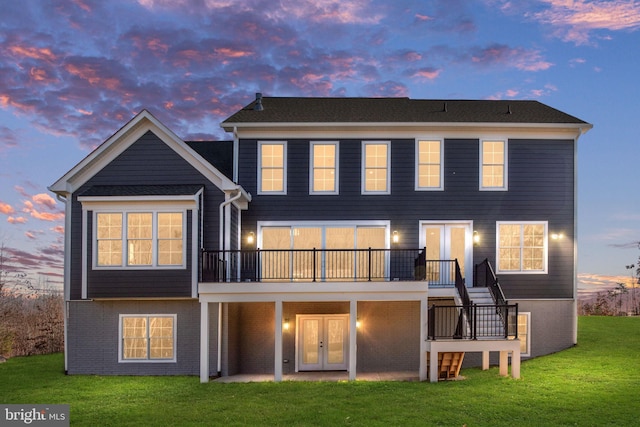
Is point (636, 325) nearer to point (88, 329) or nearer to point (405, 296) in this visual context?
point (405, 296)

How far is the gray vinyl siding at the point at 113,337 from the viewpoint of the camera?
62.2ft

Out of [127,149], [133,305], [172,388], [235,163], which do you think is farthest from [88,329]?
[235,163]

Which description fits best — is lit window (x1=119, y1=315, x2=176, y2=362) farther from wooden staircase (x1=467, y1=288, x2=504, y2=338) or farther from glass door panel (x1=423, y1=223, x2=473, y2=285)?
wooden staircase (x1=467, y1=288, x2=504, y2=338)

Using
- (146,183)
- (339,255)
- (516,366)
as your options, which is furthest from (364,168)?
(516,366)

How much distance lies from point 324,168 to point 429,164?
134 inches

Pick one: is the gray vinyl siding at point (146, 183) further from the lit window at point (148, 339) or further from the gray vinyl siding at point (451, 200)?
the gray vinyl siding at point (451, 200)

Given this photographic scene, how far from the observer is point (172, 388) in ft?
54.7

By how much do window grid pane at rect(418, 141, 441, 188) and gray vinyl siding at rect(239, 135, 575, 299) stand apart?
0.84ft

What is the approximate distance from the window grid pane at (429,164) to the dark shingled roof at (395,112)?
33.6 inches

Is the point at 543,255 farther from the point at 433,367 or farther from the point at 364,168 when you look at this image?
the point at 364,168

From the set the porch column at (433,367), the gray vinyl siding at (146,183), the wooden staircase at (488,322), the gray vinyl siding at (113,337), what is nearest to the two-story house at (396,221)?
the wooden staircase at (488,322)

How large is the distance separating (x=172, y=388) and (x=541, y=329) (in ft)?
38.5

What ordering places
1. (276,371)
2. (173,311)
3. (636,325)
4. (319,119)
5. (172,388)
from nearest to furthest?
(172,388) < (276,371) < (173,311) < (319,119) < (636,325)

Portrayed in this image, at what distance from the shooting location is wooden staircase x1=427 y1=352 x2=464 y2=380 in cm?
1780
